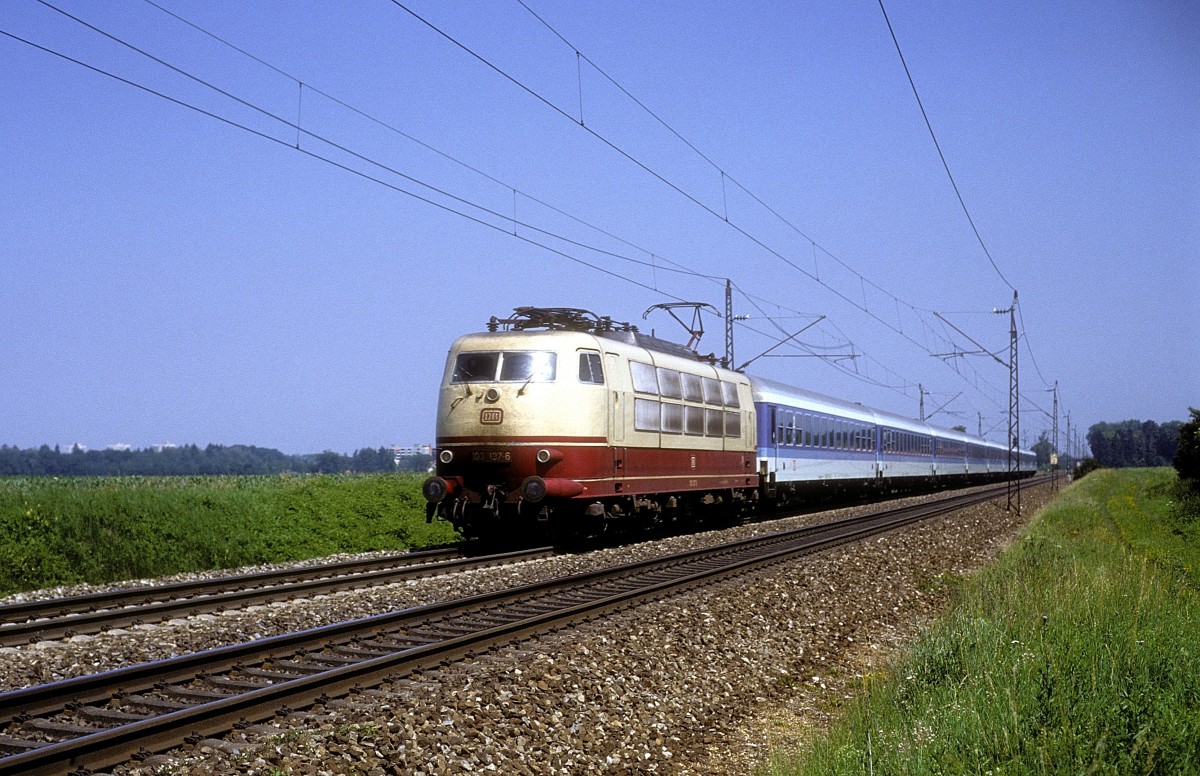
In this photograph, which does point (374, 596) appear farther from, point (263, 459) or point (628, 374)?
point (263, 459)

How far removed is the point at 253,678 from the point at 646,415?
12.5m

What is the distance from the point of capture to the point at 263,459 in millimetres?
122250

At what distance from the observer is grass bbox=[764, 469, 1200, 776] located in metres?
5.87

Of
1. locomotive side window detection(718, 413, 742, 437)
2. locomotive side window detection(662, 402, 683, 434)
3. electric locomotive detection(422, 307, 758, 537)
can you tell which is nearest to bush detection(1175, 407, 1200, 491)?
locomotive side window detection(718, 413, 742, 437)

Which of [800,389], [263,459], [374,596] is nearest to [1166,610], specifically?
[374,596]

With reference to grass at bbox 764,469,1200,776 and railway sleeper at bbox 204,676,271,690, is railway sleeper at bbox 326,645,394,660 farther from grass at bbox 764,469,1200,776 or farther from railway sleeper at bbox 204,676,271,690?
grass at bbox 764,469,1200,776

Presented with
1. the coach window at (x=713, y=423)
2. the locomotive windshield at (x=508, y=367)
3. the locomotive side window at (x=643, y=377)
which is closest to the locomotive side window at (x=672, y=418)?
the locomotive side window at (x=643, y=377)

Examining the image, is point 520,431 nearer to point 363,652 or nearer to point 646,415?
point 646,415

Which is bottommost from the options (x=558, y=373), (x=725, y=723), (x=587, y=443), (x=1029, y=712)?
(x=725, y=723)

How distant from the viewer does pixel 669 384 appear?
21.6 meters

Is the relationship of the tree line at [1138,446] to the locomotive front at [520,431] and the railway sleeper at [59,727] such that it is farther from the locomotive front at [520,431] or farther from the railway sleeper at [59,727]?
the railway sleeper at [59,727]

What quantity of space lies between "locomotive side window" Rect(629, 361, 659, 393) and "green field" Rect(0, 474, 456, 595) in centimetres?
612

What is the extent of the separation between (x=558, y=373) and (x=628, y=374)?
1.92 meters

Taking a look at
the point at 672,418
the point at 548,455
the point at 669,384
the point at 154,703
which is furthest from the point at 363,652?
the point at 669,384
